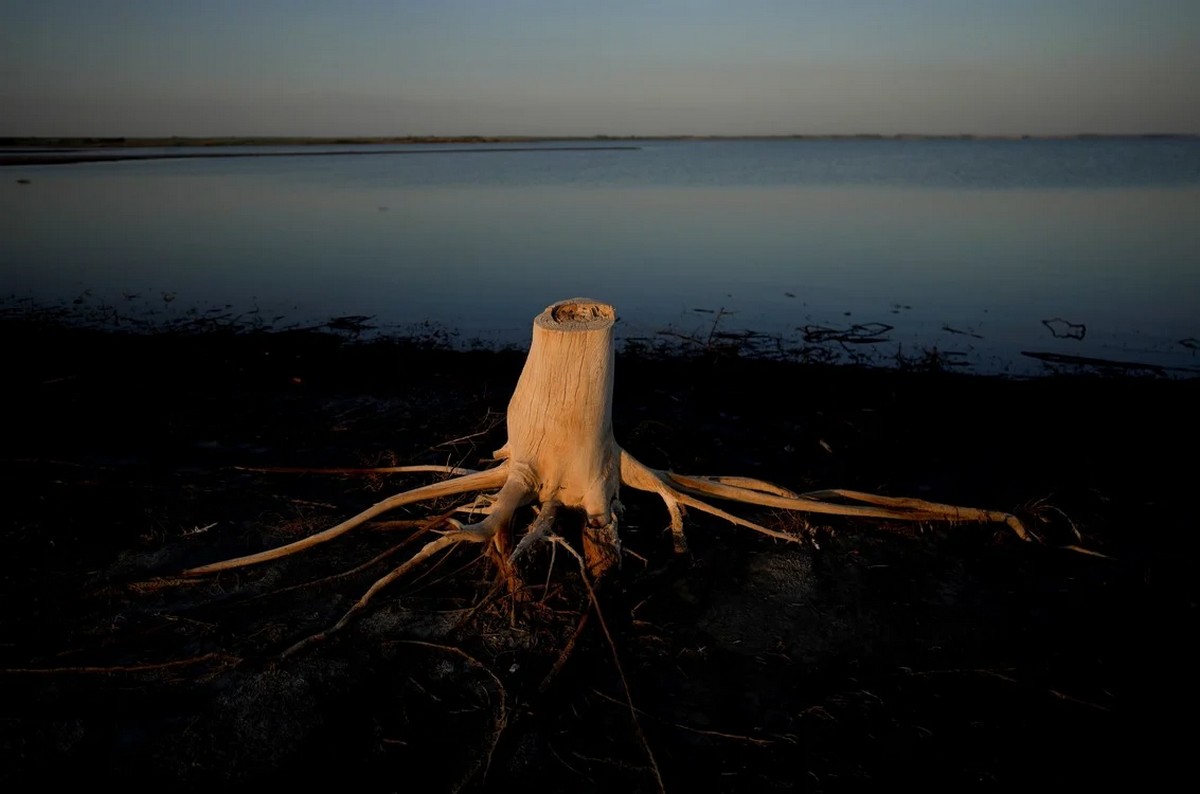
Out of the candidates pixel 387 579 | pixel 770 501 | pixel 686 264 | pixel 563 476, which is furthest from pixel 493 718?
pixel 686 264

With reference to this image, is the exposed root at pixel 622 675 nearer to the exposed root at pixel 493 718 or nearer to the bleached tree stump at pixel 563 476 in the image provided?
the bleached tree stump at pixel 563 476

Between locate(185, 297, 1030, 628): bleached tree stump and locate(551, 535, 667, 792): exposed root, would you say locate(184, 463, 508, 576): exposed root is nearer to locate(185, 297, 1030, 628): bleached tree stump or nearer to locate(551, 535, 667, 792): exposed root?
locate(185, 297, 1030, 628): bleached tree stump

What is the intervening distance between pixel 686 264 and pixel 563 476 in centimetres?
1347

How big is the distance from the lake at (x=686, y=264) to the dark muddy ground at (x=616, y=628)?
468 centimetres

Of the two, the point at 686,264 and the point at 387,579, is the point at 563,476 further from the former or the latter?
the point at 686,264

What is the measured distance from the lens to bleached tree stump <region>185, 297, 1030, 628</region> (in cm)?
394

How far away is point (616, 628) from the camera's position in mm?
3750

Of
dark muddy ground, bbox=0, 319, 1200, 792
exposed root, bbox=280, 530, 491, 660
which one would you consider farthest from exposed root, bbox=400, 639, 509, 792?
exposed root, bbox=280, 530, 491, 660

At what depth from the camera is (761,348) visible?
10.1 metres

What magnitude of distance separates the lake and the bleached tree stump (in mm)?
6170

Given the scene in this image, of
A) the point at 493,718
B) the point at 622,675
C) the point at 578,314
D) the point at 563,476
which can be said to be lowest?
the point at 493,718

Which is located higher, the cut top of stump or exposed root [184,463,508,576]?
the cut top of stump

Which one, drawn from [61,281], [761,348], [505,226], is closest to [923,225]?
[505,226]

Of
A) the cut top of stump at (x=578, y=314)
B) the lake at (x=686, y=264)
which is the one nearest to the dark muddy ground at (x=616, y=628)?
the cut top of stump at (x=578, y=314)
